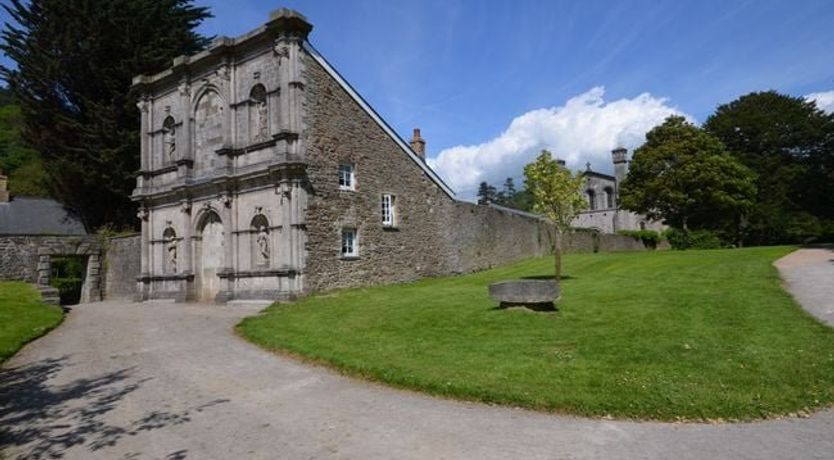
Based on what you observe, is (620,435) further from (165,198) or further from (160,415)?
(165,198)

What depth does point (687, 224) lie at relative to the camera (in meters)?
36.4

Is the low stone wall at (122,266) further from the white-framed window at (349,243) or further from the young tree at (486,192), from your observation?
the young tree at (486,192)

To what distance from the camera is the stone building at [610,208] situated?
5716cm

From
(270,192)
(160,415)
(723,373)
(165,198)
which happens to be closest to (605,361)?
(723,373)

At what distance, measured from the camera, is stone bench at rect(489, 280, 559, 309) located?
1161cm

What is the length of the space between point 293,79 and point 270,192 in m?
4.14

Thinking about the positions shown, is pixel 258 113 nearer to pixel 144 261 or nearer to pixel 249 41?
pixel 249 41

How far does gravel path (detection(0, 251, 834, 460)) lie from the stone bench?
15.5 feet

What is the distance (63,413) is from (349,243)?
46.9 feet

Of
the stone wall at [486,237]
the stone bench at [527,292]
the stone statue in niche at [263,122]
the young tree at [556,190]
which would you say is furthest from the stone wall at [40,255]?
the stone bench at [527,292]

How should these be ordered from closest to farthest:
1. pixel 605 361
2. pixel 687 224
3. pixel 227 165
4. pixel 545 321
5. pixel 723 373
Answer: pixel 723 373 → pixel 605 361 → pixel 545 321 → pixel 227 165 → pixel 687 224

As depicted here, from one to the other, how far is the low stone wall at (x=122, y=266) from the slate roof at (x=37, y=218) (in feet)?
15.7

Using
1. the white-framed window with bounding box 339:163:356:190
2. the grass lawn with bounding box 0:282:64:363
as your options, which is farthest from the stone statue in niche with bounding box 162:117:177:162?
the white-framed window with bounding box 339:163:356:190

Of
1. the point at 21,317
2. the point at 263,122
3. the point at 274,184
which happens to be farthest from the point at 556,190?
the point at 21,317
